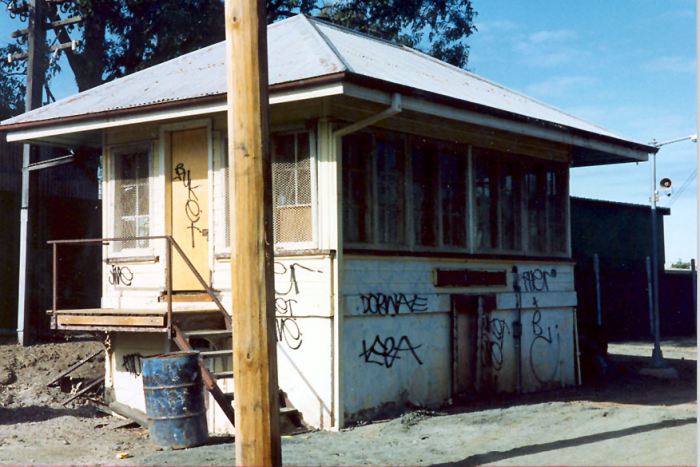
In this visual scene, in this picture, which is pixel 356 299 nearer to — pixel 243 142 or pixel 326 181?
pixel 326 181

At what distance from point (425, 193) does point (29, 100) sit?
867 centimetres

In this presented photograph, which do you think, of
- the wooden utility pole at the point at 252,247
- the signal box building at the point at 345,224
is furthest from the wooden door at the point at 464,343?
the wooden utility pole at the point at 252,247

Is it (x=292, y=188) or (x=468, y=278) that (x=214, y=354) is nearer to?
(x=292, y=188)

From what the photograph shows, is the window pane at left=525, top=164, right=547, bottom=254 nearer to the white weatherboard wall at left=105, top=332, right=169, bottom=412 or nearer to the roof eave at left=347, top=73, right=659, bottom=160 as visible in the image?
the roof eave at left=347, top=73, right=659, bottom=160

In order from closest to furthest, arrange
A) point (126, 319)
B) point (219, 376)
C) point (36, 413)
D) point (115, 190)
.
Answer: point (219, 376) < point (126, 319) < point (36, 413) < point (115, 190)

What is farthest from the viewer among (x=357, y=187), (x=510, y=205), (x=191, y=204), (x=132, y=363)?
(x=510, y=205)

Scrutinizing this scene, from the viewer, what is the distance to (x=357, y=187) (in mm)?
11758

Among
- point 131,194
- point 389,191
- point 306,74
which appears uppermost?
point 306,74

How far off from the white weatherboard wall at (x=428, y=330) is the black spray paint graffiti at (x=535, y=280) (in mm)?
16

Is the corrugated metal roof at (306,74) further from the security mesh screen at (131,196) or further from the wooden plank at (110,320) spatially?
the wooden plank at (110,320)

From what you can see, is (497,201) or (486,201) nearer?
(486,201)

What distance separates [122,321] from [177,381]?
1950 millimetres

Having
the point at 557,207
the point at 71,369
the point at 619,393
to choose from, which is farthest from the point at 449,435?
the point at 71,369

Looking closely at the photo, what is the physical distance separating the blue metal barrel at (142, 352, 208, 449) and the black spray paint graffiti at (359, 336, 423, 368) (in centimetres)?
232
